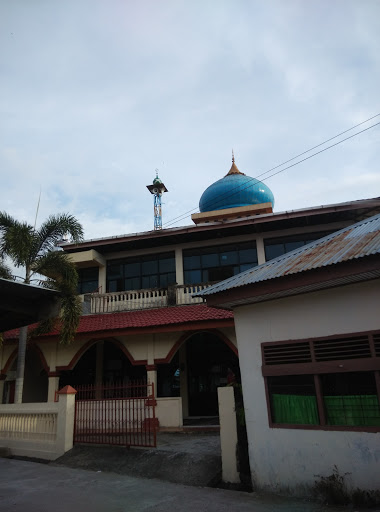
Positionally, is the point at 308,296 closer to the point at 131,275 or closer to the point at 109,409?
the point at 109,409

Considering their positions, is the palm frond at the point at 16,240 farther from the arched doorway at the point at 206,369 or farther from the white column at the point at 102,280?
the arched doorway at the point at 206,369

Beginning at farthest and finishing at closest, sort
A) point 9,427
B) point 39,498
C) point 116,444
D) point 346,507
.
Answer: point 9,427, point 116,444, point 39,498, point 346,507

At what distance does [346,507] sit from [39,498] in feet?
14.6

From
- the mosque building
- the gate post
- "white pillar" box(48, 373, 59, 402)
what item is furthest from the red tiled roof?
the gate post

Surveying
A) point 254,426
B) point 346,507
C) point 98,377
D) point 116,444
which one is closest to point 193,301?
point 98,377

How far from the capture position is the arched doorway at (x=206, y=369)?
15.7m

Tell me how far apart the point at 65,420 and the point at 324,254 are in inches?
290

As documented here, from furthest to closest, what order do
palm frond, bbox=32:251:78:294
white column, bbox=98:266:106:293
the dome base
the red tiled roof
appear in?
the dome base, white column, bbox=98:266:106:293, palm frond, bbox=32:251:78:294, the red tiled roof

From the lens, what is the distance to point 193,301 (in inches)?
598

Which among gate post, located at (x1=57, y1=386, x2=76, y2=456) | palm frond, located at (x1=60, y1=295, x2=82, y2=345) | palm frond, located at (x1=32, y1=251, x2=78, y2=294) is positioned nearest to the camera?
gate post, located at (x1=57, y1=386, x2=76, y2=456)

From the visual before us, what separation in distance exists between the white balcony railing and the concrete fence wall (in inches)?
214

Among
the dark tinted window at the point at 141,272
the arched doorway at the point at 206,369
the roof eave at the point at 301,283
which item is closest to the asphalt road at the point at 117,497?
the roof eave at the point at 301,283

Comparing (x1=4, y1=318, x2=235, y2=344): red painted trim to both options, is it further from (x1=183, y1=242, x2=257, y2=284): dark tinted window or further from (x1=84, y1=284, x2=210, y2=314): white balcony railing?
(x1=183, y1=242, x2=257, y2=284): dark tinted window

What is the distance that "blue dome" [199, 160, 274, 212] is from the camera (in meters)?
20.4
